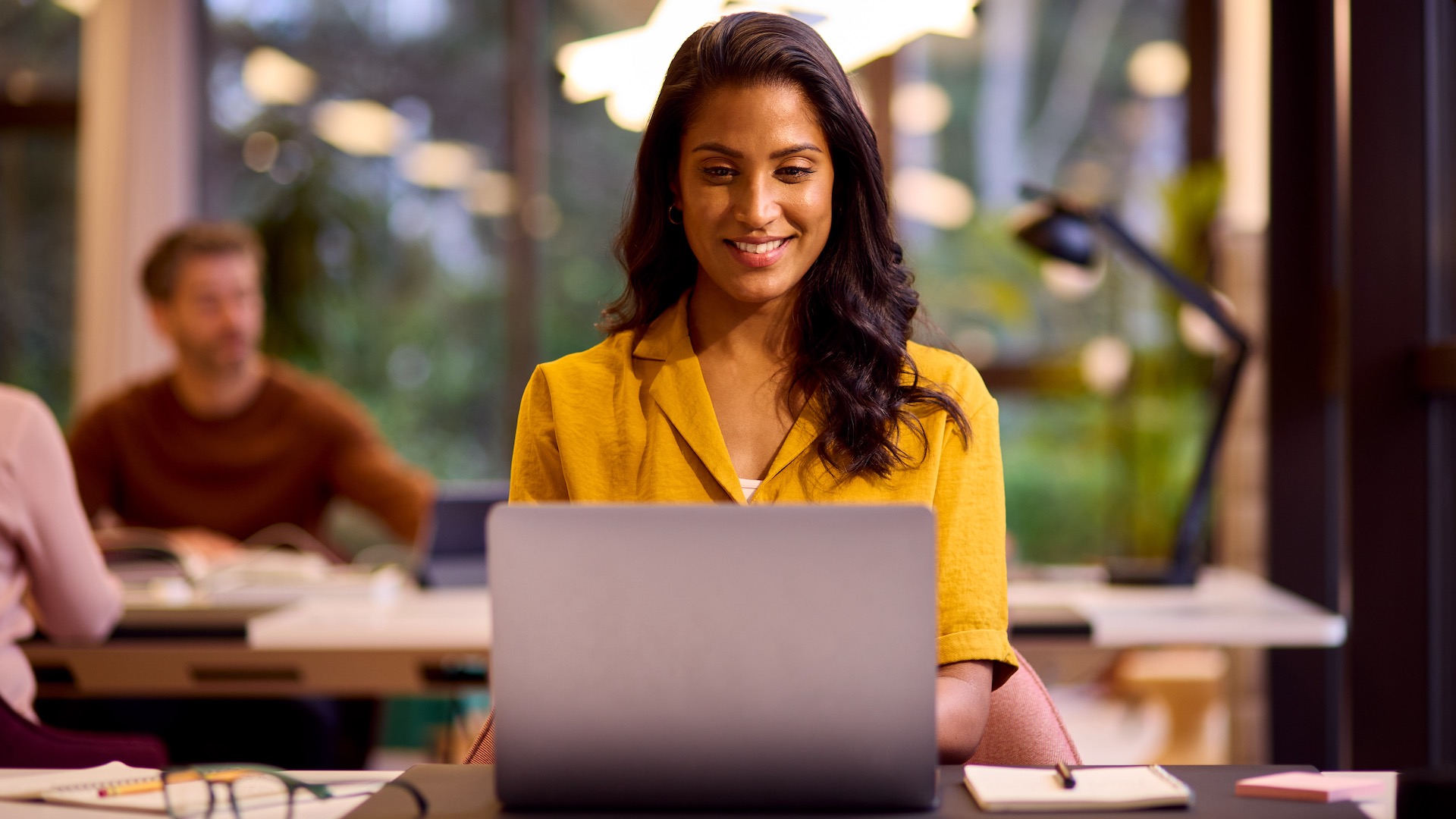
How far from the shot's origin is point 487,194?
5.19 m

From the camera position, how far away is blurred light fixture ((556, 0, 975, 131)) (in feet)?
8.30

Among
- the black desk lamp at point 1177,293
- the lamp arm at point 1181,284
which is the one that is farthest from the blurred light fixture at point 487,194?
the lamp arm at point 1181,284

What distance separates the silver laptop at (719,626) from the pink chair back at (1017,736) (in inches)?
19.2

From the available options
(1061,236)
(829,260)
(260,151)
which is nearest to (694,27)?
(1061,236)

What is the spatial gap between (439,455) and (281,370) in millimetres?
1708

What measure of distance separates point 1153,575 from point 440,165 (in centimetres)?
358

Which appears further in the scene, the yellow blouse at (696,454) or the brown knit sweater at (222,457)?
the brown knit sweater at (222,457)

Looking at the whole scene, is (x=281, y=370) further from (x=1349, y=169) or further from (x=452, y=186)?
(x=1349, y=169)

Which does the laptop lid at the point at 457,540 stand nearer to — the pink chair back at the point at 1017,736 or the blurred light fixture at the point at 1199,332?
the pink chair back at the point at 1017,736

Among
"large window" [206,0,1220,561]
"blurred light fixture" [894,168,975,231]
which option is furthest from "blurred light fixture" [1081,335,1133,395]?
"blurred light fixture" [894,168,975,231]

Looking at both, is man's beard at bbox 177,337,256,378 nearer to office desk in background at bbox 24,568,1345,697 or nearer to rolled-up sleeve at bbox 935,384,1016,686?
office desk in background at bbox 24,568,1345,697

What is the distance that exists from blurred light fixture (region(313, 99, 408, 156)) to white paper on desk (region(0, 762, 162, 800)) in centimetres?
428

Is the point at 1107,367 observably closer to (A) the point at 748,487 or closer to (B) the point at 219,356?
(B) the point at 219,356

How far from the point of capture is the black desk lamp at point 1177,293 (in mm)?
2627
